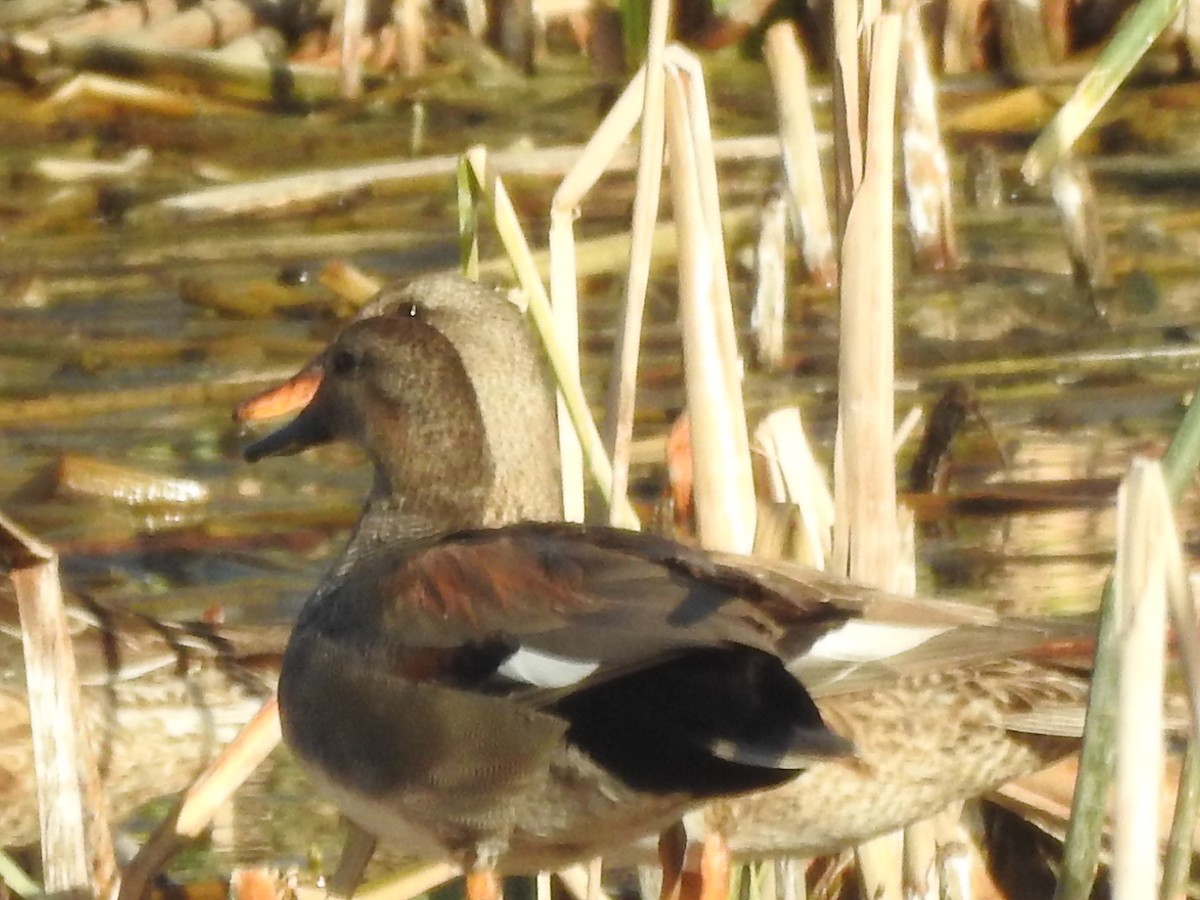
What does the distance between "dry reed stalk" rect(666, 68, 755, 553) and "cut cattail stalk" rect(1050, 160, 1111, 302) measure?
3.32 m

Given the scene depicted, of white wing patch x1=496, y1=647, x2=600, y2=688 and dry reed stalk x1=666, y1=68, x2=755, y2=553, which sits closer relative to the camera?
white wing patch x1=496, y1=647, x2=600, y2=688

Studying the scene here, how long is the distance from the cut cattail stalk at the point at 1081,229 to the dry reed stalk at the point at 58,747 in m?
4.02

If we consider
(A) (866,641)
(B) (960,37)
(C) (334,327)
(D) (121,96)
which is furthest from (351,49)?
(A) (866,641)

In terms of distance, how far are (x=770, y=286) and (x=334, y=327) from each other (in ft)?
4.34

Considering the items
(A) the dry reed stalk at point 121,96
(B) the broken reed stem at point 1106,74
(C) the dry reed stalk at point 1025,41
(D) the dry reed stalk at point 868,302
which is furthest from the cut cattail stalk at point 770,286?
(A) the dry reed stalk at point 121,96

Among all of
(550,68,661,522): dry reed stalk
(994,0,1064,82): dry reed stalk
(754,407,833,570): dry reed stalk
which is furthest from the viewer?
(994,0,1064,82): dry reed stalk

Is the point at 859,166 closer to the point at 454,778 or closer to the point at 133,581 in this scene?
the point at 454,778

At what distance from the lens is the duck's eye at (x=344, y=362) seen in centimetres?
358

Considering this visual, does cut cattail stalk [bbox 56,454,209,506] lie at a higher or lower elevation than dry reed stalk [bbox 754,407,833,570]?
lower

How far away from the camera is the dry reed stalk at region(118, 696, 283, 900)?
3119 millimetres

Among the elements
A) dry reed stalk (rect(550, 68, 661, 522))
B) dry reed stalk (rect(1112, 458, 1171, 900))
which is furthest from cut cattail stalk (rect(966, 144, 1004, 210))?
dry reed stalk (rect(1112, 458, 1171, 900))

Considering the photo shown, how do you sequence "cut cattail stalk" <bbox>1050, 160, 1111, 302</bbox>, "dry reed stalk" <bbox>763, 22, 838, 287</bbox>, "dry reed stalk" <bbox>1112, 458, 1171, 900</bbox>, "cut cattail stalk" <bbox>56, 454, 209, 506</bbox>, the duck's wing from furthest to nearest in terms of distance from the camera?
"cut cattail stalk" <bbox>1050, 160, 1111, 302</bbox> < "cut cattail stalk" <bbox>56, 454, 209, 506</bbox> < "dry reed stalk" <bbox>763, 22, 838, 287</bbox> < the duck's wing < "dry reed stalk" <bbox>1112, 458, 1171, 900</bbox>

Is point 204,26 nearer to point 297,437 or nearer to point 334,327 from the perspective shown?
point 334,327

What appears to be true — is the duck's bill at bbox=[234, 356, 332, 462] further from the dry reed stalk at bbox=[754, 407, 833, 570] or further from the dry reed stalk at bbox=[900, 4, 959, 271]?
the dry reed stalk at bbox=[900, 4, 959, 271]
